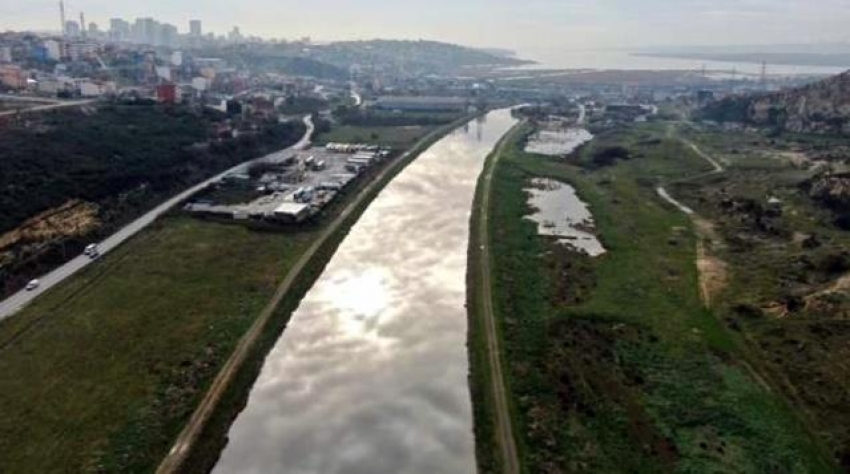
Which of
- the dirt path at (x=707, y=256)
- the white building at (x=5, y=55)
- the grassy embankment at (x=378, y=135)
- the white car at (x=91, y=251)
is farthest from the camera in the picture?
the white building at (x=5, y=55)

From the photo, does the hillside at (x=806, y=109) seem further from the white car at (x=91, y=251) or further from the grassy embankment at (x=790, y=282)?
the white car at (x=91, y=251)

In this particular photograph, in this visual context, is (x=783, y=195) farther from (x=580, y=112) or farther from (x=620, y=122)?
(x=580, y=112)

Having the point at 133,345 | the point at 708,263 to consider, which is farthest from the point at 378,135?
the point at 133,345

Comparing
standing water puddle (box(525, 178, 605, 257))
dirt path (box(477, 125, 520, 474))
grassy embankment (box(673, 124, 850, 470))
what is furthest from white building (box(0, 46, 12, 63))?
grassy embankment (box(673, 124, 850, 470))

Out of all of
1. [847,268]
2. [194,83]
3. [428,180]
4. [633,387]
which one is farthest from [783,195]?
[194,83]

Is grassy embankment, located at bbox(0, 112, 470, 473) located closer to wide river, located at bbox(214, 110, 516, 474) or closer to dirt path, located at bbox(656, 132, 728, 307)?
wide river, located at bbox(214, 110, 516, 474)

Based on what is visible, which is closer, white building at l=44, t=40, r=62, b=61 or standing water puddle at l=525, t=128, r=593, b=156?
standing water puddle at l=525, t=128, r=593, b=156

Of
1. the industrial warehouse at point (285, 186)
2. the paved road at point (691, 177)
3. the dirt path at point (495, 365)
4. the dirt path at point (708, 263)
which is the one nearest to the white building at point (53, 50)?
the industrial warehouse at point (285, 186)
